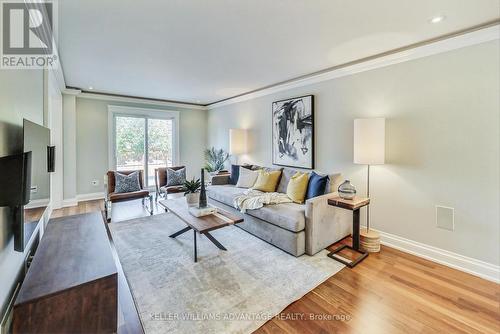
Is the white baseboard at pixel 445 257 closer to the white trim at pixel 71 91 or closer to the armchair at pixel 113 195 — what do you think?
the armchair at pixel 113 195

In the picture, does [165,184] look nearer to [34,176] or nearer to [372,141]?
[34,176]

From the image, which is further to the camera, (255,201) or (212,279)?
(255,201)

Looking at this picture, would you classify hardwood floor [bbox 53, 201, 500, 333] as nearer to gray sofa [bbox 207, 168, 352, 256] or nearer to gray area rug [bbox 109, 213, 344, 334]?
gray area rug [bbox 109, 213, 344, 334]

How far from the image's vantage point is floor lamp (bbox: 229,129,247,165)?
5.06 m

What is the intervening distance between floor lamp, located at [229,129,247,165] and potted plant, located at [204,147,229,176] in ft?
3.06

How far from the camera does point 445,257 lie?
2521mm

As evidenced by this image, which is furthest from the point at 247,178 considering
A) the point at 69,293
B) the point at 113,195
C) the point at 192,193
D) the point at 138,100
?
the point at 138,100

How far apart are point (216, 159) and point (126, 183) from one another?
2449mm

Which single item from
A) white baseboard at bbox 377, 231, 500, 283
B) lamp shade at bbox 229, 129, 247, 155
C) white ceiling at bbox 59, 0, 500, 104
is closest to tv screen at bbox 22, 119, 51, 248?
white ceiling at bbox 59, 0, 500, 104

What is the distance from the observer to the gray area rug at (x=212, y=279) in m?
1.72

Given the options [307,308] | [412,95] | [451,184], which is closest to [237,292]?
[307,308]

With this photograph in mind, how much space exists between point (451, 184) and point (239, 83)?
11.4ft

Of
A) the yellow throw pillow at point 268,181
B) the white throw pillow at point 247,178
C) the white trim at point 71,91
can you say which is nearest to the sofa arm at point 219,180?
the white throw pillow at point 247,178

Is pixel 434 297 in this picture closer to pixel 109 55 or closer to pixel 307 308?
pixel 307 308
